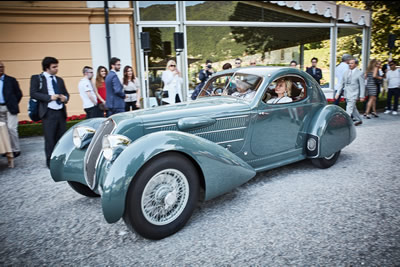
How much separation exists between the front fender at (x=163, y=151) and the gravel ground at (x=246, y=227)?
1.24 ft

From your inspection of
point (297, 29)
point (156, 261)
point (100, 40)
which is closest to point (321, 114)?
point (156, 261)

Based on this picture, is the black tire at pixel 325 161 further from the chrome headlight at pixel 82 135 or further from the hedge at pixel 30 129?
the hedge at pixel 30 129

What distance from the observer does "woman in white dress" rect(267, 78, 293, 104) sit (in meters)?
3.84

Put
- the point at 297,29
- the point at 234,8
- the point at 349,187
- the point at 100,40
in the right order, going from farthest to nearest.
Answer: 1. the point at 297,29
2. the point at 234,8
3. the point at 100,40
4. the point at 349,187

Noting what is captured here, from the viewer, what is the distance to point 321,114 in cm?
410

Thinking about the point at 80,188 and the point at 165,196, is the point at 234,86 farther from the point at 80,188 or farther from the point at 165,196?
→ the point at 80,188

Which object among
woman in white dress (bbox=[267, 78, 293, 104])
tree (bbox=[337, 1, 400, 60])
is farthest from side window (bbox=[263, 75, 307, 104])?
tree (bbox=[337, 1, 400, 60])

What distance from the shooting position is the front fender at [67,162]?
3.17m

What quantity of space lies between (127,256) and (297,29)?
12456mm

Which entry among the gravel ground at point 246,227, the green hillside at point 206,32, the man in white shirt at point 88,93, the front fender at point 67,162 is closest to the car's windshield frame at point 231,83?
the gravel ground at point 246,227

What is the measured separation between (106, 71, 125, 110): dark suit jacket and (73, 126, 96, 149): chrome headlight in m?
2.35

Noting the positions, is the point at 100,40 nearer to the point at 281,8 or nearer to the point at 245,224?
the point at 281,8

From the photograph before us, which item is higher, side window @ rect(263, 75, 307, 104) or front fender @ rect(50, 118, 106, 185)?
side window @ rect(263, 75, 307, 104)

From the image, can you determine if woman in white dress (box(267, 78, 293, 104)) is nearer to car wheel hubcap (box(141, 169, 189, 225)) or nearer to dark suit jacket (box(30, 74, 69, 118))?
car wheel hubcap (box(141, 169, 189, 225))
